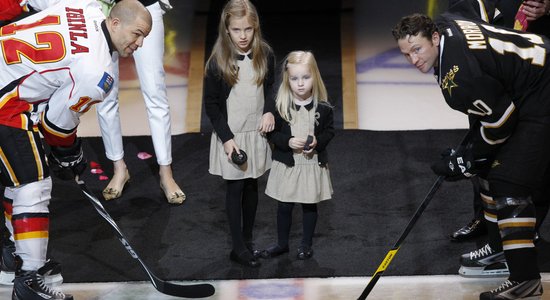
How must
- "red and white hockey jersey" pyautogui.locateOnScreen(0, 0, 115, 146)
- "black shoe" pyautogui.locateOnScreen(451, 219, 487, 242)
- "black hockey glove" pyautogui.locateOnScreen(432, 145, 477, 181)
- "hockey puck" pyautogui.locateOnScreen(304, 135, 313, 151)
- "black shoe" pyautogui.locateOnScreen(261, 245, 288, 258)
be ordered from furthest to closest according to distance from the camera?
"black shoe" pyautogui.locateOnScreen(451, 219, 487, 242)
"black shoe" pyautogui.locateOnScreen(261, 245, 288, 258)
"hockey puck" pyautogui.locateOnScreen(304, 135, 313, 151)
"black hockey glove" pyautogui.locateOnScreen(432, 145, 477, 181)
"red and white hockey jersey" pyautogui.locateOnScreen(0, 0, 115, 146)

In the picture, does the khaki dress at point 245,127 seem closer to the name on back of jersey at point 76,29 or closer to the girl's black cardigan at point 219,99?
the girl's black cardigan at point 219,99

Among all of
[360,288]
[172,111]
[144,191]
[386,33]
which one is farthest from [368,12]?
[360,288]

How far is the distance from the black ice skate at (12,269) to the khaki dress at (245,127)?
2.78 ft

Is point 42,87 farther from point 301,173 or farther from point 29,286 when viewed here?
point 301,173

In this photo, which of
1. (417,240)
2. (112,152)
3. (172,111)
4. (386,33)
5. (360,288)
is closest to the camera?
(360,288)

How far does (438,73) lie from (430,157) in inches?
68.8

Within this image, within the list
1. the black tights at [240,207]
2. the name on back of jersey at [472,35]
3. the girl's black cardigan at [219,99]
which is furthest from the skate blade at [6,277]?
the name on back of jersey at [472,35]

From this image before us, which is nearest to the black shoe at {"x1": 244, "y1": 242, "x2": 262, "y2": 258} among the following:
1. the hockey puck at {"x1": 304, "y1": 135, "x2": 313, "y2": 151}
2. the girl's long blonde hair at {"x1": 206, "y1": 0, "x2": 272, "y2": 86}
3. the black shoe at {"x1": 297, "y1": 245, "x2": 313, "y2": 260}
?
the black shoe at {"x1": 297, "y1": 245, "x2": 313, "y2": 260}

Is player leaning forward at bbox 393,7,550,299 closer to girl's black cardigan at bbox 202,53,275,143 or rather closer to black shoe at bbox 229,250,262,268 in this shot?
girl's black cardigan at bbox 202,53,275,143

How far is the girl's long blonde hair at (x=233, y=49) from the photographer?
4707 millimetres

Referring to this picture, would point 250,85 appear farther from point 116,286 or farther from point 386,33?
point 386,33

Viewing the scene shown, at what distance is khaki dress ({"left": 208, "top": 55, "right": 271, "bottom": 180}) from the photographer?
15.8ft

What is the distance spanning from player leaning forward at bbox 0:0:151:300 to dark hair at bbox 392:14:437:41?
1.02m

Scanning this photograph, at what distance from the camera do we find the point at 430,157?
5918 mm
